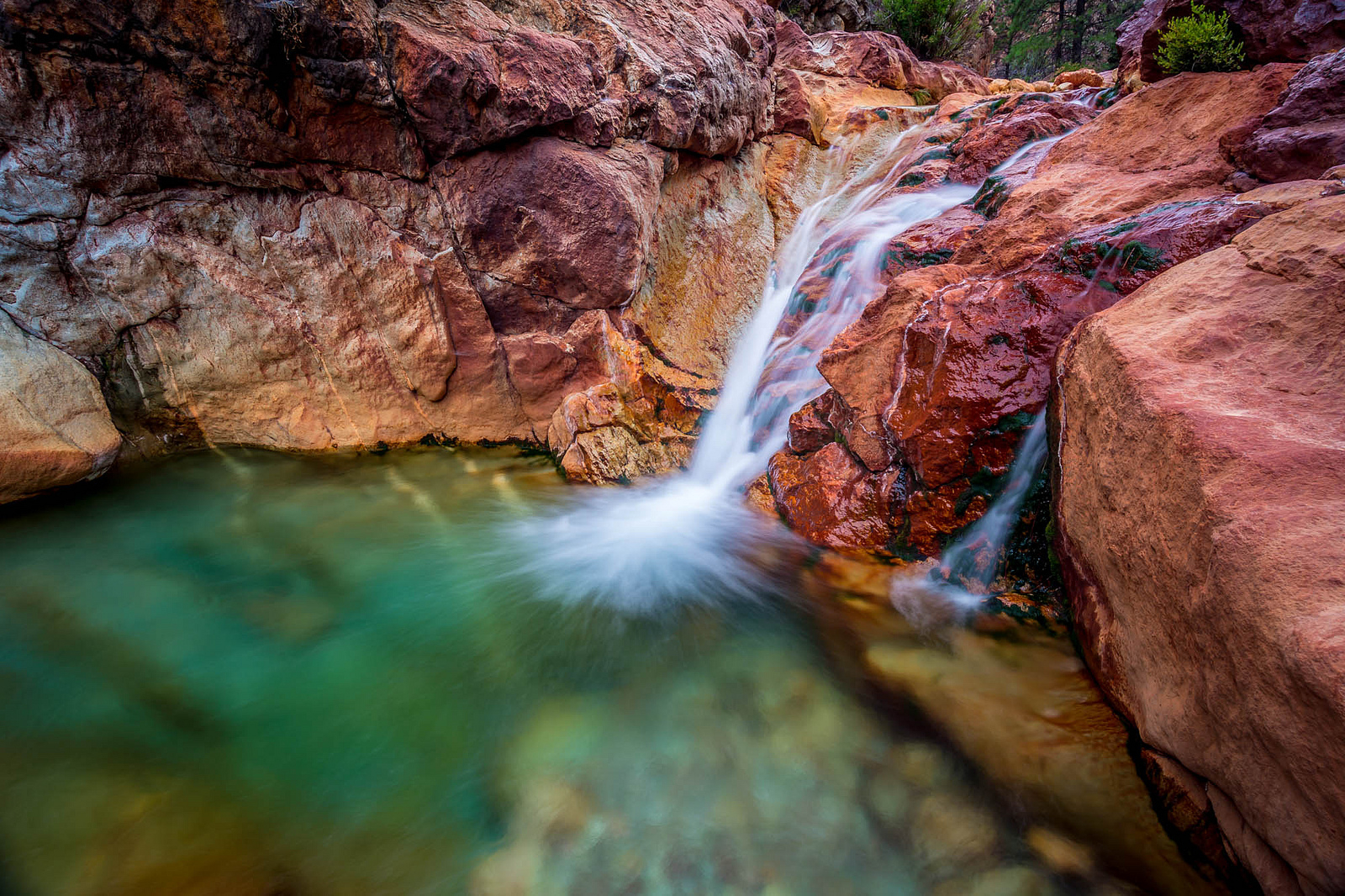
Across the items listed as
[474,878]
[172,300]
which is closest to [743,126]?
[172,300]

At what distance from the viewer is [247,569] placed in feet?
10.9

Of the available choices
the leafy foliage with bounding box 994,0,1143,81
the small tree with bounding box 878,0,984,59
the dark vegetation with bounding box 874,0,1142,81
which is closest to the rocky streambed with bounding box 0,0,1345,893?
the small tree with bounding box 878,0,984,59

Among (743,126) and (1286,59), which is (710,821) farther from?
(743,126)

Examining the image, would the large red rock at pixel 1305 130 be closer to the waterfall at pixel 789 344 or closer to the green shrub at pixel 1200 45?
the green shrub at pixel 1200 45

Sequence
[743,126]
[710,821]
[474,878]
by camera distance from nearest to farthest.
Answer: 1. [474,878]
2. [710,821]
3. [743,126]

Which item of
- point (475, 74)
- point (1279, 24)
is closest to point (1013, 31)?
point (1279, 24)

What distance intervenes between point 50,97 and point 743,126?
19.1 ft

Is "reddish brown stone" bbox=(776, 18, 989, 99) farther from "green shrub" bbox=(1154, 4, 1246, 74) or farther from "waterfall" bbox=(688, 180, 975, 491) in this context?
"green shrub" bbox=(1154, 4, 1246, 74)

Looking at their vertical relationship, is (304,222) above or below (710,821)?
above

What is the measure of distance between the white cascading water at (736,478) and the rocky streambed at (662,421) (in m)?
0.06

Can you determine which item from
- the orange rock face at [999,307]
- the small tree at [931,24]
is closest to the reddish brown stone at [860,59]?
the small tree at [931,24]

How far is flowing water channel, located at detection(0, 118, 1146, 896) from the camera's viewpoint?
1852 millimetres

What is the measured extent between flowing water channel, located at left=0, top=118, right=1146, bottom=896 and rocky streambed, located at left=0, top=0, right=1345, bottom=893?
22 millimetres

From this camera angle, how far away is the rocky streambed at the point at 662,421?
5.92 feet
